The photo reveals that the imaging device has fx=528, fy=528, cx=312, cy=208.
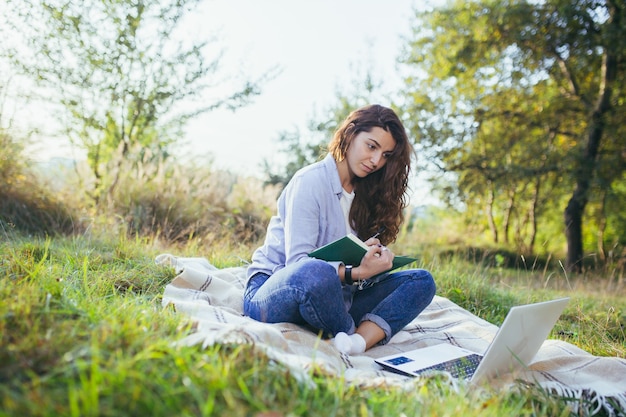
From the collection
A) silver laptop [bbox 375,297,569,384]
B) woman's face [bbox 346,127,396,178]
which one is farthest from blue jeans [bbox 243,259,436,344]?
woman's face [bbox 346,127,396,178]

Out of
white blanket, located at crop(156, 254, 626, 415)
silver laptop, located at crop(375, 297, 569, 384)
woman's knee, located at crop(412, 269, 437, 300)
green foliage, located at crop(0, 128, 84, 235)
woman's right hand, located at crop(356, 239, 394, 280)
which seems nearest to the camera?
white blanket, located at crop(156, 254, 626, 415)

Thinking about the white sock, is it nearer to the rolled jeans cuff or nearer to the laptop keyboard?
the rolled jeans cuff

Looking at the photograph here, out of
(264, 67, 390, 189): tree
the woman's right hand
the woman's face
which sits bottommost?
the woman's right hand

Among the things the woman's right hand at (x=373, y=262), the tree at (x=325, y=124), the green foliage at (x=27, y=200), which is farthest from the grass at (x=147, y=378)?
the tree at (x=325, y=124)

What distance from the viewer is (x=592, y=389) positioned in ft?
6.32

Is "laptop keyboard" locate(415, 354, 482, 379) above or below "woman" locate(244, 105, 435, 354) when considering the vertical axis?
below

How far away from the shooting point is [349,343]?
2242 mm

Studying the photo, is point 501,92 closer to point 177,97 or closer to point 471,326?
point 177,97

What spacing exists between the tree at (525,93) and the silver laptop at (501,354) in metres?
5.88

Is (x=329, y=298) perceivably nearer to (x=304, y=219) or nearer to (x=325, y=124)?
(x=304, y=219)

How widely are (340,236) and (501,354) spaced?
3.18ft

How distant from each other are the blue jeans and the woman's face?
1.80 feet

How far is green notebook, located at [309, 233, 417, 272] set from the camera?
2.13 metres

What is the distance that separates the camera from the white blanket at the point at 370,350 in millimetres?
1654
